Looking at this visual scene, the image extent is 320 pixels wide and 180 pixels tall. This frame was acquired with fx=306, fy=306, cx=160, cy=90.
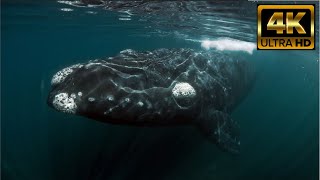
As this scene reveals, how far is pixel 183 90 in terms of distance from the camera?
930 cm

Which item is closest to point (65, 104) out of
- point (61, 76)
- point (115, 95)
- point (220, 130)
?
point (61, 76)

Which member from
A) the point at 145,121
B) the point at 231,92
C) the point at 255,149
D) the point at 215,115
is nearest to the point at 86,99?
the point at 145,121

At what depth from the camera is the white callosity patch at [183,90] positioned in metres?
9.16

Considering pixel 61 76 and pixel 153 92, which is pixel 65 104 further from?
pixel 153 92

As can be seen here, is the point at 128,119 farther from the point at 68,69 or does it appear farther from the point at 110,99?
the point at 68,69

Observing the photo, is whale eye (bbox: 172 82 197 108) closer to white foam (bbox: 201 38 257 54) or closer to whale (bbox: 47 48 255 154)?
whale (bbox: 47 48 255 154)

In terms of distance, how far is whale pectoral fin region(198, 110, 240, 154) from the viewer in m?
10.2

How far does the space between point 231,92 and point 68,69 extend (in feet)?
22.4

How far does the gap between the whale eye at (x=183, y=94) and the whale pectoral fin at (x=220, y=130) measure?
924mm

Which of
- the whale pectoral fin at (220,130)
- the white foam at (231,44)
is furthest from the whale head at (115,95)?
the white foam at (231,44)

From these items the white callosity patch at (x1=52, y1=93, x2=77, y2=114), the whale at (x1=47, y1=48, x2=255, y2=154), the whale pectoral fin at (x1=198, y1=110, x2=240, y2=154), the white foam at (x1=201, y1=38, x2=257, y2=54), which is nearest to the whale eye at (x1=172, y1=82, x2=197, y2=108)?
the whale at (x1=47, y1=48, x2=255, y2=154)

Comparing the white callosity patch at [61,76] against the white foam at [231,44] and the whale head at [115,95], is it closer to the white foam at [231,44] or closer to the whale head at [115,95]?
the whale head at [115,95]

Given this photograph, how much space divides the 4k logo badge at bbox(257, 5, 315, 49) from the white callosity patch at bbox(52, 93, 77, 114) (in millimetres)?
5588

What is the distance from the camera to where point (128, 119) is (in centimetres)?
820
